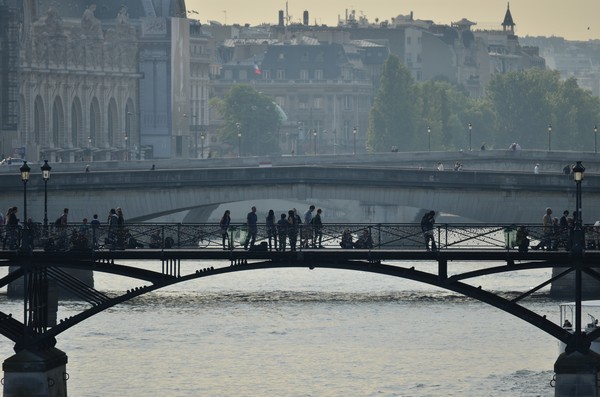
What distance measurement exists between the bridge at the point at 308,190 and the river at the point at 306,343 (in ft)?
10.2

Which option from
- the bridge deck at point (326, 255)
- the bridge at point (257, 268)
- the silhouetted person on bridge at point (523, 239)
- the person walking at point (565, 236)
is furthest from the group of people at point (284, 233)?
the person walking at point (565, 236)

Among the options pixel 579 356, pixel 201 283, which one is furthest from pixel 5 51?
pixel 579 356

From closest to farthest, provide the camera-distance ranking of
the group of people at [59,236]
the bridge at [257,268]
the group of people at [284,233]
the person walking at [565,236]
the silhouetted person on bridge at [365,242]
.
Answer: the bridge at [257,268] → the person walking at [565,236] → the group of people at [59,236] → the group of people at [284,233] → the silhouetted person on bridge at [365,242]

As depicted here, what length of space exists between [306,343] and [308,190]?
24410 mm

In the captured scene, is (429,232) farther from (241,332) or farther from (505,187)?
(505,187)

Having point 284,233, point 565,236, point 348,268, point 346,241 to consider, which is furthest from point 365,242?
point 565,236

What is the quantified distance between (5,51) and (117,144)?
2726 cm

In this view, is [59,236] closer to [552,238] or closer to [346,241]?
[346,241]

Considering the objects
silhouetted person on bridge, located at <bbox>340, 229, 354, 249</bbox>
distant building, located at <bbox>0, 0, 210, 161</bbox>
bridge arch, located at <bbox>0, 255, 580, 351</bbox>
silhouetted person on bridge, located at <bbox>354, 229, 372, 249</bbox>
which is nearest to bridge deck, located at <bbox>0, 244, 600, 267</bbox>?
bridge arch, located at <bbox>0, 255, 580, 351</bbox>

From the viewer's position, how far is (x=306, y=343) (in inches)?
3253

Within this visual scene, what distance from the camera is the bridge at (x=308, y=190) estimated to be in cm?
10231

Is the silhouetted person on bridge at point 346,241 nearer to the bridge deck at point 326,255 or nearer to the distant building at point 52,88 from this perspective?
the bridge deck at point 326,255

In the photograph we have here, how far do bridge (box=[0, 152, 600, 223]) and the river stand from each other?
3119 mm

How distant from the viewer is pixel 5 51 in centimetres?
17300
